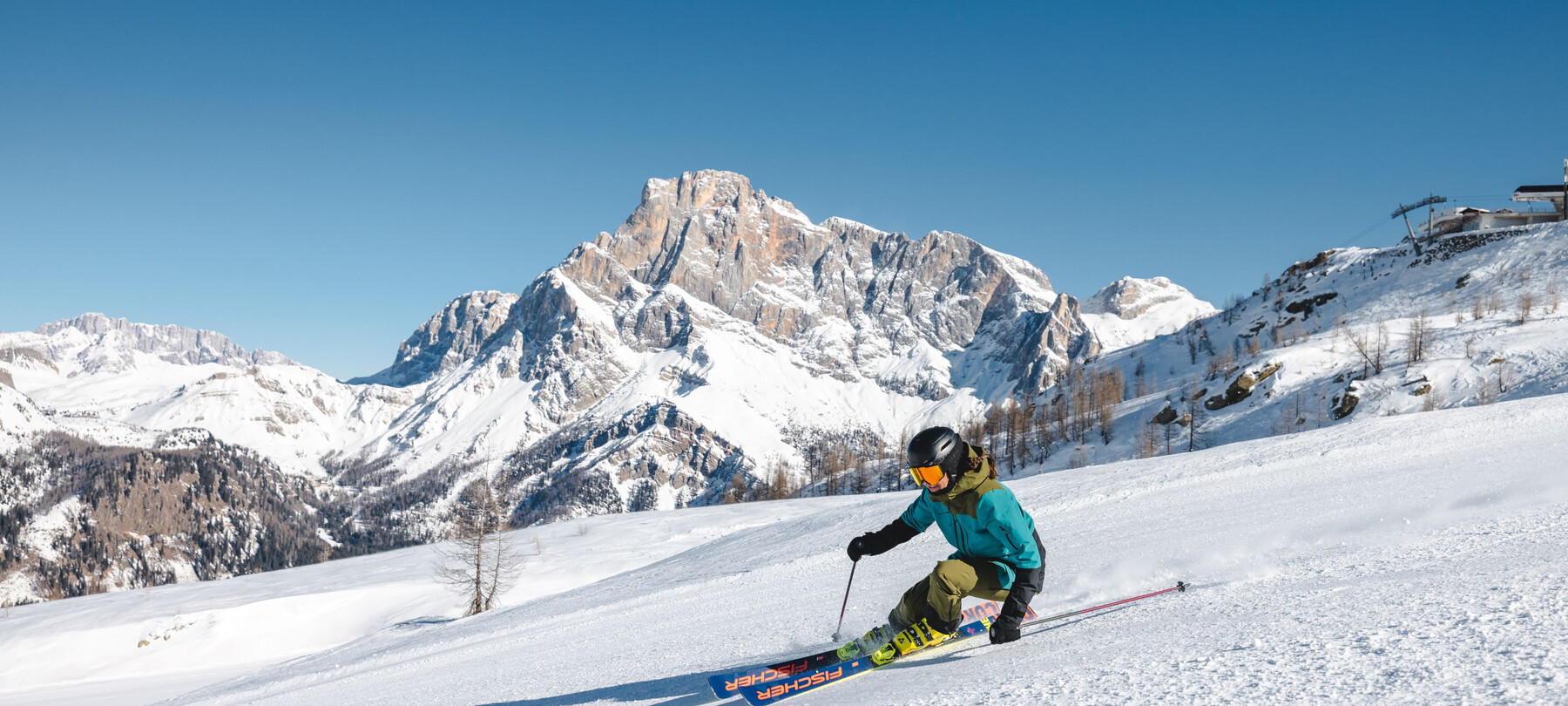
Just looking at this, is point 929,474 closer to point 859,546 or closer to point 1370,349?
point 859,546

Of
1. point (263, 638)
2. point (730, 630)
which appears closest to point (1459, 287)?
point (730, 630)

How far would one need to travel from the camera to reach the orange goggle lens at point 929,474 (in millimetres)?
5891

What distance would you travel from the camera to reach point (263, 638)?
33156mm

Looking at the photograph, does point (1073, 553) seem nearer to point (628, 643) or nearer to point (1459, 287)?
point (628, 643)

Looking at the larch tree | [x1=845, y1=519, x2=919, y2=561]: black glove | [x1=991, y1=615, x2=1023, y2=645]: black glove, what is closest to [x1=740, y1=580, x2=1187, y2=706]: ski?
[x1=991, y1=615, x2=1023, y2=645]: black glove

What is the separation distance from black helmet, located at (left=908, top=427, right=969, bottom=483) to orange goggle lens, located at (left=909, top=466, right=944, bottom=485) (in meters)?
0.03

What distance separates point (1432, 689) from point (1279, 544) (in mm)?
5550

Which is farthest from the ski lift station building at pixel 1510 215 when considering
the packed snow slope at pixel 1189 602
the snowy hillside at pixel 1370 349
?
the packed snow slope at pixel 1189 602

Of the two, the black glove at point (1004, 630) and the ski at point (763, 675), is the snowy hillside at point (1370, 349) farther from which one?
the ski at point (763, 675)

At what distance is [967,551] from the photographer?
6137 millimetres

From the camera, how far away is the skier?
5840mm

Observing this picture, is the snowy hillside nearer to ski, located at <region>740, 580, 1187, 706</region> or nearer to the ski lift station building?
the ski lift station building

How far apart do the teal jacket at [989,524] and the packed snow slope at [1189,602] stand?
2.42 feet

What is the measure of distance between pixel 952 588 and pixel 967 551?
420mm
